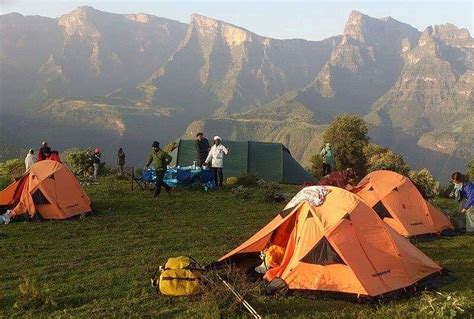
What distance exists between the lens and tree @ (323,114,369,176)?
43625 millimetres

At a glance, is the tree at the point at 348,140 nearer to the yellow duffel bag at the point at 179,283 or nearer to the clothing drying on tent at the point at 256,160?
the clothing drying on tent at the point at 256,160

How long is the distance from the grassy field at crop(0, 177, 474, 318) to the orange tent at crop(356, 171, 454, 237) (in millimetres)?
535

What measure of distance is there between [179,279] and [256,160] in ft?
63.4

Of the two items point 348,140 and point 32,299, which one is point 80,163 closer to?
point 32,299

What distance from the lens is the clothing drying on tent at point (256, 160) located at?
2669 centimetres

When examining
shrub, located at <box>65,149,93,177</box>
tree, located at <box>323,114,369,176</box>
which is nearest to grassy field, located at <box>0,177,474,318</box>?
shrub, located at <box>65,149,93,177</box>

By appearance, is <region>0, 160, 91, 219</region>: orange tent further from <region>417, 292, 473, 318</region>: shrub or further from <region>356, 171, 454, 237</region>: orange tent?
<region>417, 292, 473, 318</region>: shrub

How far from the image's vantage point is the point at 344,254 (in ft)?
26.7

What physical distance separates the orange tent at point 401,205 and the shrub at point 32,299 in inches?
303

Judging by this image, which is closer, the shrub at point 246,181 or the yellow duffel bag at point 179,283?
A: the yellow duffel bag at point 179,283

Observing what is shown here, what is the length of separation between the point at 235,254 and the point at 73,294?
2.80 metres

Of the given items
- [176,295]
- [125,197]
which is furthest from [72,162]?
[176,295]

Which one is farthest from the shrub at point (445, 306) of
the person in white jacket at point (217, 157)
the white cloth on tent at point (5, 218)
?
the person in white jacket at point (217, 157)

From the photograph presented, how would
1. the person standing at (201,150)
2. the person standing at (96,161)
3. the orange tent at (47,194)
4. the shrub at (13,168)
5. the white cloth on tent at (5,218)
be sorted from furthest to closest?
1. the person standing at (96,161)
2. the shrub at (13,168)
3. the person standing at (201,150)
4. the orange tent at (47,194)
5. the white cloth on tent at (5,218)
